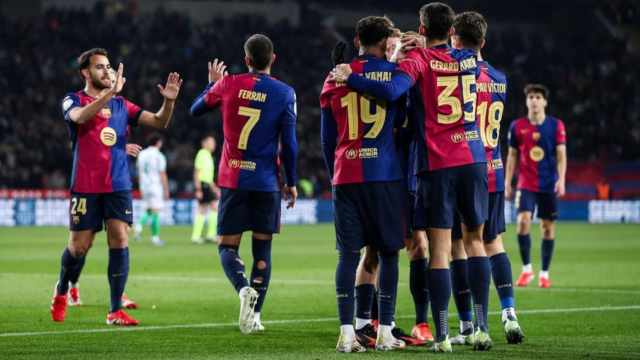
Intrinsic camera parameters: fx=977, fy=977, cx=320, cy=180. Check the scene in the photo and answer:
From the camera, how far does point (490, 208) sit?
7.48 m

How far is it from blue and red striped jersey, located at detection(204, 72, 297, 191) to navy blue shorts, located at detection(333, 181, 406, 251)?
1570 millimetres

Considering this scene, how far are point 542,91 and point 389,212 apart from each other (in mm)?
6414

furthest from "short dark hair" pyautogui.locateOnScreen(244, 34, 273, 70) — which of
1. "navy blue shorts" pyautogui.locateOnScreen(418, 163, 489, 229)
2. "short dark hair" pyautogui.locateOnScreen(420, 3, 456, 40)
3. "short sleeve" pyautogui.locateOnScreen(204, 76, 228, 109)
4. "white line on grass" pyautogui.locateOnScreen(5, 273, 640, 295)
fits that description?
"white line on grass" pyautogui.locateOnScreen(5, 273, 640, 295)

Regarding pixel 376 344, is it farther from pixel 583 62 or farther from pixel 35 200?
pixel 583 62

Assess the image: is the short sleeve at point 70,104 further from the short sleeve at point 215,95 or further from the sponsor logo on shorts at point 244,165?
the sponsor logo on shorts at point 244,165

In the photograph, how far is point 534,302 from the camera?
1077 cm

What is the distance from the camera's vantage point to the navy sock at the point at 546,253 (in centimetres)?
1274

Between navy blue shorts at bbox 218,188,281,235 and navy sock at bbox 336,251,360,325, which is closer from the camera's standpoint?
navy sock at bbox 336,251,360,325

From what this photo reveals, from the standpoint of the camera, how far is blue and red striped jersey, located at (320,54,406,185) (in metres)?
6.76

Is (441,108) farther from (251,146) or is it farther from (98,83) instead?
(98,83)

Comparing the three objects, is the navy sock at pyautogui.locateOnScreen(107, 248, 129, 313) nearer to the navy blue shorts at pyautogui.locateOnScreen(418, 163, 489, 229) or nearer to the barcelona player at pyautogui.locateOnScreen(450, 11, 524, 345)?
the barcelona player at pyautogui.locateOnScreen(450, 11, 524, 345)

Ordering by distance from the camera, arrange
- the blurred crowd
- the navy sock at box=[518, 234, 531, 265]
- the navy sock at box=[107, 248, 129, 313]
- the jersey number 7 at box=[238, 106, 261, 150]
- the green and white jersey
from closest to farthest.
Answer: the jersey number 7 at box=[238, 106, 261, 150] → the navy sock at box=[107, 248, 129, 313] → the navy sock at box=[518, 234, 531, 265] → the green and white jersey → the blurred crowd

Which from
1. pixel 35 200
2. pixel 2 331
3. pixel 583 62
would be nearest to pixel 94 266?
pixel 2 331

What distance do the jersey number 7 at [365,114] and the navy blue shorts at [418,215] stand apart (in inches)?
22.8
